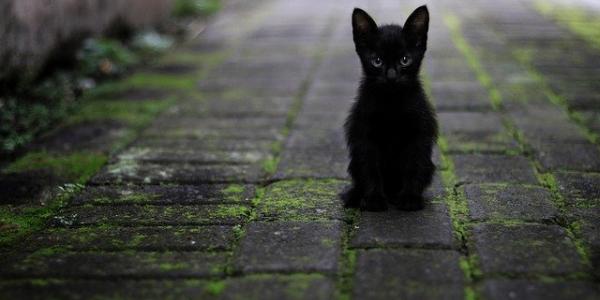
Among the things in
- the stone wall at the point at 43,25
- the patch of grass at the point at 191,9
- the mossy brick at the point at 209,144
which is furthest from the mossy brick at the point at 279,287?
the patch of grass at the point at 191,9

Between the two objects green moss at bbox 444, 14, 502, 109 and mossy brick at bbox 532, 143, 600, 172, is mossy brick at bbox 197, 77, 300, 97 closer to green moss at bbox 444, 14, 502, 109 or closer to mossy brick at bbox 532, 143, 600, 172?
green moss at bbox 444, 14, 502, 109

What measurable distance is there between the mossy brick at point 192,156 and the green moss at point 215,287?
4.63 ft

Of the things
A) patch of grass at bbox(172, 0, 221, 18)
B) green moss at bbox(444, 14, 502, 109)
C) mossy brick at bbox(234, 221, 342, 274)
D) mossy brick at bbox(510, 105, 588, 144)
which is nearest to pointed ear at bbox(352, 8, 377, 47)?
mossy brick at bbox(234, 221, 342, 274)

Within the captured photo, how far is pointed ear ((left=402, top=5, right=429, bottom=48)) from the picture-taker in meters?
2.72

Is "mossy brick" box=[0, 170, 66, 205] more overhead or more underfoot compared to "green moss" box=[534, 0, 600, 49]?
more underfoot

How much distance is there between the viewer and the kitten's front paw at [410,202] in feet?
9.22

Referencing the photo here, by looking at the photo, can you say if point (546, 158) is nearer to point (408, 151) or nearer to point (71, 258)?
point (408, 151)

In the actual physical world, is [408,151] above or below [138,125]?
above

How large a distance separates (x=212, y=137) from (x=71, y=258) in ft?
5.51

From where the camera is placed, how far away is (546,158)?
3.50 meters

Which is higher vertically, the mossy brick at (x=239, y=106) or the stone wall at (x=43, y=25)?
the stone wall at (x=43, y=25)

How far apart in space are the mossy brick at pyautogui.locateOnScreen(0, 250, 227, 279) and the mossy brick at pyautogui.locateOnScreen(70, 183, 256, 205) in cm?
57

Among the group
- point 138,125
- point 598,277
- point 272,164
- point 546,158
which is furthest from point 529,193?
point 138,125

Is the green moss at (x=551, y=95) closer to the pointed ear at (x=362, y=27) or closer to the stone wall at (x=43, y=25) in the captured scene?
the pointed ear at (x=362, y=27)
